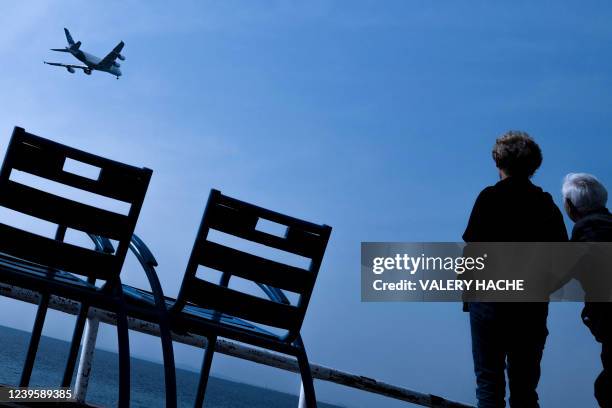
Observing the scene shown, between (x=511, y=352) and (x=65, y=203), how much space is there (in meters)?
1.60

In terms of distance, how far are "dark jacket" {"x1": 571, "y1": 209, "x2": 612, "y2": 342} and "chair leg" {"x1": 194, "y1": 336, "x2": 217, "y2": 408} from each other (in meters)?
1.48

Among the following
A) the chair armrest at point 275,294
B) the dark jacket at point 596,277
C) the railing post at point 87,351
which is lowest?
the railing post at point 87,351

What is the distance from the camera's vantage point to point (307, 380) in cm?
218

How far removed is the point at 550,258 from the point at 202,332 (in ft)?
4.47

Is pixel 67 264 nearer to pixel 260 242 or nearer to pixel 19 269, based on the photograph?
pixel 19 269

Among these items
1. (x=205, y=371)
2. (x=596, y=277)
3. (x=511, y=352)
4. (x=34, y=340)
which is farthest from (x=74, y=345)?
(x=596, y=277)

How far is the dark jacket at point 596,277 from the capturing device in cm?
267

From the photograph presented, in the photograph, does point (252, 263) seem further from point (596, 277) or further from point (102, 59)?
point (102, 59)

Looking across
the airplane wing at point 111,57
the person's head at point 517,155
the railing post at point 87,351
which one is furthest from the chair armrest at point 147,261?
the airplane wing at point 111,57

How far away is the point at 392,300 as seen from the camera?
3.22 m

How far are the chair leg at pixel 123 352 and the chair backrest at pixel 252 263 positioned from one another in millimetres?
167

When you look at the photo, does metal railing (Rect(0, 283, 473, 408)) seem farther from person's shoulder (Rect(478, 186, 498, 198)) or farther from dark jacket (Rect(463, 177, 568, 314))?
person's shoulder (Rect(478, 186, 498, 198))

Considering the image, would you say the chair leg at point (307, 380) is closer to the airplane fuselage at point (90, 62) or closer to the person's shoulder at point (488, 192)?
the person's shoulder at point (488, 192)

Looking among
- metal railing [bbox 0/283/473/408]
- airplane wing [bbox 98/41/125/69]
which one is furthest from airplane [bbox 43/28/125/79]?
metal railing [bbox 0/283/473/408]
